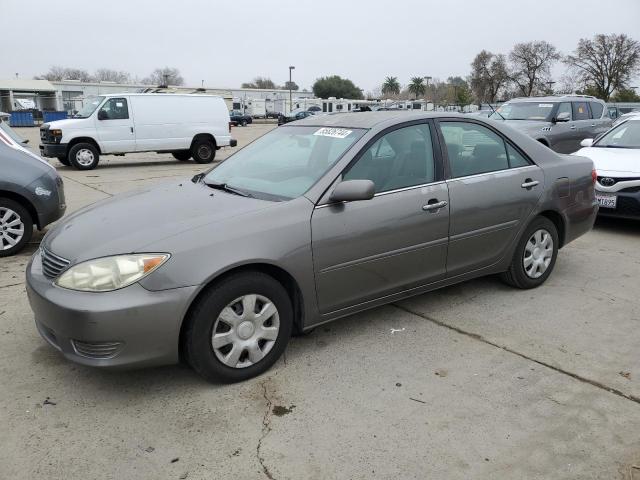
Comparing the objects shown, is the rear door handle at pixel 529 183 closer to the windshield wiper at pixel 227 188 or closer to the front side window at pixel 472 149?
the front side window at pixel 472 149

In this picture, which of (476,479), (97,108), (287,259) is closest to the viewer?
(476,479)

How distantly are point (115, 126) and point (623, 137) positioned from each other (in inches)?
465

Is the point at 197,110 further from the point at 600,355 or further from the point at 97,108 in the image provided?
the point at 600,355

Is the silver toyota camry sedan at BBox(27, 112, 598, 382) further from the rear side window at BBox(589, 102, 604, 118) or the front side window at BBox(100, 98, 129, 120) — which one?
the front side window at BBox(100, 98, 129, 120)

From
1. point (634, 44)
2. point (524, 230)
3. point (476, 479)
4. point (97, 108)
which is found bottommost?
point (476, 479)

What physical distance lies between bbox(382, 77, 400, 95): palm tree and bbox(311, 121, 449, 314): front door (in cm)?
11493

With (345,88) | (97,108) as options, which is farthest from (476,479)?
(345,88)

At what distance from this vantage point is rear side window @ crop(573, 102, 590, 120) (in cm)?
1221

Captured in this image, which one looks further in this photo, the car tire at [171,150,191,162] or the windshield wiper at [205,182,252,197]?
the car tire at [171,150,191,162]

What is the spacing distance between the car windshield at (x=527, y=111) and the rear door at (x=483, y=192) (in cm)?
812

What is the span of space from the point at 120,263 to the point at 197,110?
A: 13.3m

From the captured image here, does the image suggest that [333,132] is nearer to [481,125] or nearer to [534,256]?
[481,125]

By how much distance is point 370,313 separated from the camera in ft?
13.8

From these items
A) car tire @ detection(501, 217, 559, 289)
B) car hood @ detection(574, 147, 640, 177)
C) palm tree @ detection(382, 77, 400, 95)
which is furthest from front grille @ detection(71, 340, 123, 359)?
palm tree @ detection(382, 77, 400, 95)
